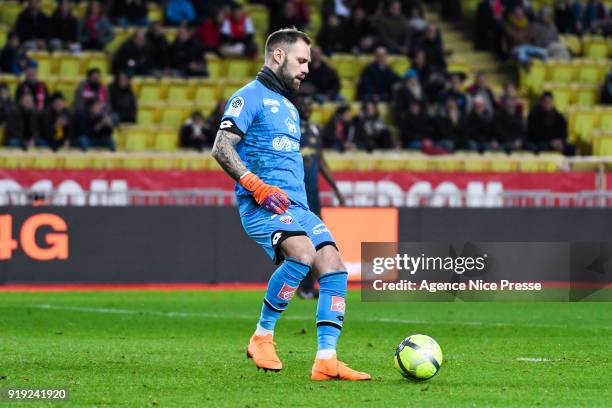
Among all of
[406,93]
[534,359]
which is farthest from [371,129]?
[534,359]

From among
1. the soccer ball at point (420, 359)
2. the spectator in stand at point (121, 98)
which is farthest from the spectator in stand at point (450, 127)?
the soccer ball at point (420, 359)

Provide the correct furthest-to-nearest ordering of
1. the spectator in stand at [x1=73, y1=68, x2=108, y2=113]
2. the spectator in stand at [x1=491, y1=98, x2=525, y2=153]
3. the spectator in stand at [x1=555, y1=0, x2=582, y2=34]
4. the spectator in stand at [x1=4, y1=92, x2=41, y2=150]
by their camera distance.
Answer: the spectator in stand at [x1=555, y1=0, x2=582, y2=34], the spectator in stand at [x1=491, y1=98, x2=525, y2=153], the spectator in stand at [x1=73, y1=68, x2=108, y2=113], the spectator in stand at [x1=4, y1=92, x2=41, y2=150]

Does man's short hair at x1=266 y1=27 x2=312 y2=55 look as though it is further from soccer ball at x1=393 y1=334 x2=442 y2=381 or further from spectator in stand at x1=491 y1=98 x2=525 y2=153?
spectator in stand at x1=491 y1=98 x2=525 y2=153

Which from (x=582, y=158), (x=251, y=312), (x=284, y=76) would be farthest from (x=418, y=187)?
(x=284, y=76)

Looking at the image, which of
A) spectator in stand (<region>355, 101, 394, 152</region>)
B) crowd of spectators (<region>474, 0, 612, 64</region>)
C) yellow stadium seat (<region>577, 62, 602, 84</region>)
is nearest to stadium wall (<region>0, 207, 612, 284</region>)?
spectator in stand (<region>355, 101, 394, 152</region>)

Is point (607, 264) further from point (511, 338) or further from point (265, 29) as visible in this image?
point (265, 29)

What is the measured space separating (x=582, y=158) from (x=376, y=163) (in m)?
3.63

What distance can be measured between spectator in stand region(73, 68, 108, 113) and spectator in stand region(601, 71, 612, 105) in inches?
385

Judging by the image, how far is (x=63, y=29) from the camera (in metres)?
24.4

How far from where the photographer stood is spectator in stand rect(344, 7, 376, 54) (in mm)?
26281

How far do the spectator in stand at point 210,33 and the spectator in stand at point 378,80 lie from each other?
279 cm

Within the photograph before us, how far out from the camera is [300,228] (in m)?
9.10

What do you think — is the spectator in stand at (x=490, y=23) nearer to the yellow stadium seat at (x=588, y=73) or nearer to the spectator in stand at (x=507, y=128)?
the yellow stadium seat at (x=588, y=73)

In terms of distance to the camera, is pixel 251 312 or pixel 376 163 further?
pixel 376 163
